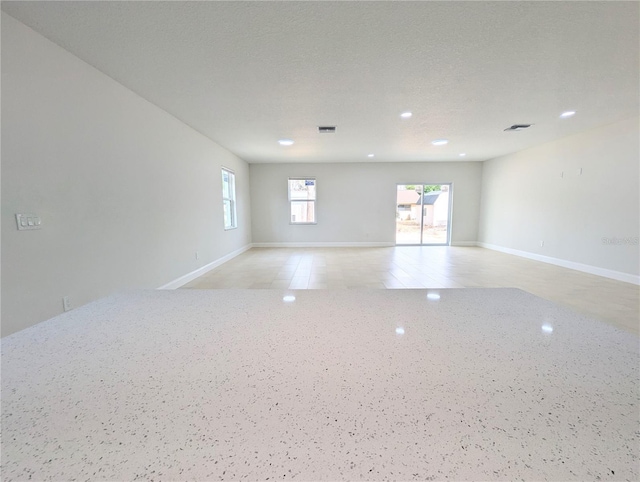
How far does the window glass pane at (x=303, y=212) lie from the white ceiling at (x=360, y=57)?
12.7 feet

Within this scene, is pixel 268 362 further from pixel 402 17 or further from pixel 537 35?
pixel 537 35

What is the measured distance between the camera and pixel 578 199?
4.97 m

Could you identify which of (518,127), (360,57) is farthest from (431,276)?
(360,57)

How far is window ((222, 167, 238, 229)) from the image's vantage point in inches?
239

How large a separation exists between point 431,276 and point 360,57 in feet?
11.8

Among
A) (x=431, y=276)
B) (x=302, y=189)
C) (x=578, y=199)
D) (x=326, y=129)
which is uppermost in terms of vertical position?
(x=326, y=129)

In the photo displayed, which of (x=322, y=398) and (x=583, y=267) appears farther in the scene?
(x=583, y=267)

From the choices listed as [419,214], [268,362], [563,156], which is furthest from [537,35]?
[419,214]

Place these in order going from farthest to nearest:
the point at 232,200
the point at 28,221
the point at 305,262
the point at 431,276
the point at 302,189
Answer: the point at 302,189
the point at 232,200
the point at 305,262
the point at 431,276
the point at 28,221

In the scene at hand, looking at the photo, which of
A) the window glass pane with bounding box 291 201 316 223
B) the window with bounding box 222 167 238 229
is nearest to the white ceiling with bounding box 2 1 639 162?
the window with bounding box 222 167 238 229

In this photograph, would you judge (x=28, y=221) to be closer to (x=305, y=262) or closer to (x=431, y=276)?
(x=305, y=262)

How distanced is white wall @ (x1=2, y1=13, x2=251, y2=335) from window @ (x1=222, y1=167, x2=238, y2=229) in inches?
82.0

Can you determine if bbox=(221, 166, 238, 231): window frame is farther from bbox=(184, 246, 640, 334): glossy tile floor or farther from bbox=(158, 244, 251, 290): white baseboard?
bbox=(184, 246, 640, 334): glossy tile floor

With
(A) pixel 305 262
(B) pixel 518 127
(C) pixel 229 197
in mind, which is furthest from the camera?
(C) pixel 229 197
